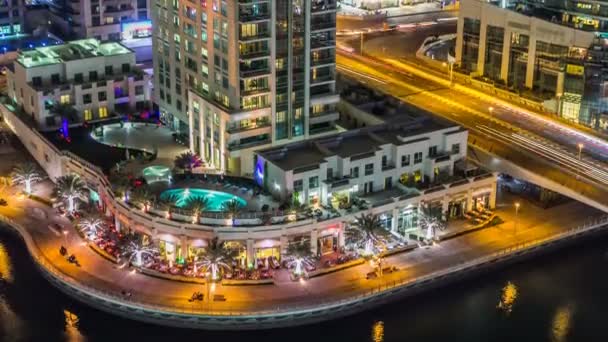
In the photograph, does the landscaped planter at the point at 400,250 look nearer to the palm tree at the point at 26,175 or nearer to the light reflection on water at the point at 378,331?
the light reflection on water at the point at 378,331

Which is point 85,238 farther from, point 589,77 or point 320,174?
point 589,77

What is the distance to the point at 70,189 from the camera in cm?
16038

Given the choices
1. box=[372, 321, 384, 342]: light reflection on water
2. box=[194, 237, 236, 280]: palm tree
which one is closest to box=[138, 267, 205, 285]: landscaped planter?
box=[194, 237, 236, 280]: palm tree

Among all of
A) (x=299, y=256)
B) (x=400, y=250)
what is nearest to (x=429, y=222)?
(x=400, y=250)

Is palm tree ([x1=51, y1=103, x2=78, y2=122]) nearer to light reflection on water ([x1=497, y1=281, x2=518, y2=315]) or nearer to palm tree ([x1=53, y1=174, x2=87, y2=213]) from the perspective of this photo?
palm tree ([x1=53, y1=174, x2=87, y2=213])

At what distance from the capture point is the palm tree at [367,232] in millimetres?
147125

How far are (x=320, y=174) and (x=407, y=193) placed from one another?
13.6 meters

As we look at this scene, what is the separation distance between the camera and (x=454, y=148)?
167 metres

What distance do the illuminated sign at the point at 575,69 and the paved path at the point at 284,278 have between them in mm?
38088

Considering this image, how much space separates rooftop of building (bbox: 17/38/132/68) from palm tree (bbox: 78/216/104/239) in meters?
44.0

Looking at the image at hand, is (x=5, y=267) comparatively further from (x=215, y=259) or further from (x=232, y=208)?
(x=232, y=208)

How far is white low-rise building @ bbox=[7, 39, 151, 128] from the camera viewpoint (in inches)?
7269

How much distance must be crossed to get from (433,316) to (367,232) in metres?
14.8

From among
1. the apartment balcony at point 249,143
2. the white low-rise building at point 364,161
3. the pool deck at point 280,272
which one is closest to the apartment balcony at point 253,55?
the apartment balcony at point 249,143
